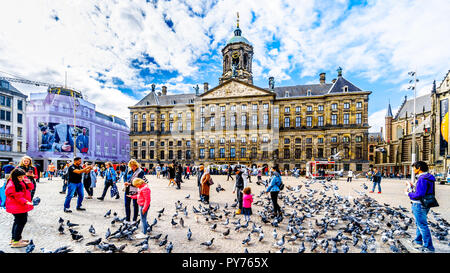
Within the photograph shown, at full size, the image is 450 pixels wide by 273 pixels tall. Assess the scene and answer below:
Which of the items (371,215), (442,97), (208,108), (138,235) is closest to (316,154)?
(442,97)

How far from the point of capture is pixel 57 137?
39812mm

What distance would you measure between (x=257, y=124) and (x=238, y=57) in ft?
58.9

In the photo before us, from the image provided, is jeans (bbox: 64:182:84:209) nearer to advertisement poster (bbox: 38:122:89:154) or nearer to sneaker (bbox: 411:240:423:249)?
sneaker (bbox: 411:240:423:249)

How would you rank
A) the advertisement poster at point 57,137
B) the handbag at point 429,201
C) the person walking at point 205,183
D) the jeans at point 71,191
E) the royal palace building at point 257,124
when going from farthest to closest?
the royal palace building at point 257,124 < the advertisement poster at point 57,137 < the person walking at point 205,183 < the jeans at point 71,191 < the handbag at point 429,201

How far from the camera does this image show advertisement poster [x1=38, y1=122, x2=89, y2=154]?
38.2 m

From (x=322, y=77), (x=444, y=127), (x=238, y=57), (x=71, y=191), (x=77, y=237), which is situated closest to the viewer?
(x=77, y=237)

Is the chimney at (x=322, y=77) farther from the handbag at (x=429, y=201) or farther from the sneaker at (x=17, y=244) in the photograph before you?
the sneaker at (x=17, y=244)

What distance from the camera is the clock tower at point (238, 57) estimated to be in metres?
50.1

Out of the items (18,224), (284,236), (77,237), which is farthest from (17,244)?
(284,236)

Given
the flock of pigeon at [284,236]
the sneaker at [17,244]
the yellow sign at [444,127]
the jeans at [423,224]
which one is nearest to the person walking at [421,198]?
the jeans at [423,224]

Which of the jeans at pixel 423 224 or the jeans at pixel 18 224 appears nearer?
the jeans at pixel 423 224

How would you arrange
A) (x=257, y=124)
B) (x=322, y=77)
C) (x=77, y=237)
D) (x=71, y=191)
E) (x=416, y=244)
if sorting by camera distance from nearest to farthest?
(x=416, y=244), (x=77, y=237), (x=71, y=191), (x=257, y=124), (x=322, y=77)

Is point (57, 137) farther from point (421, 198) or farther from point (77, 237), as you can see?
point (421, 198)
